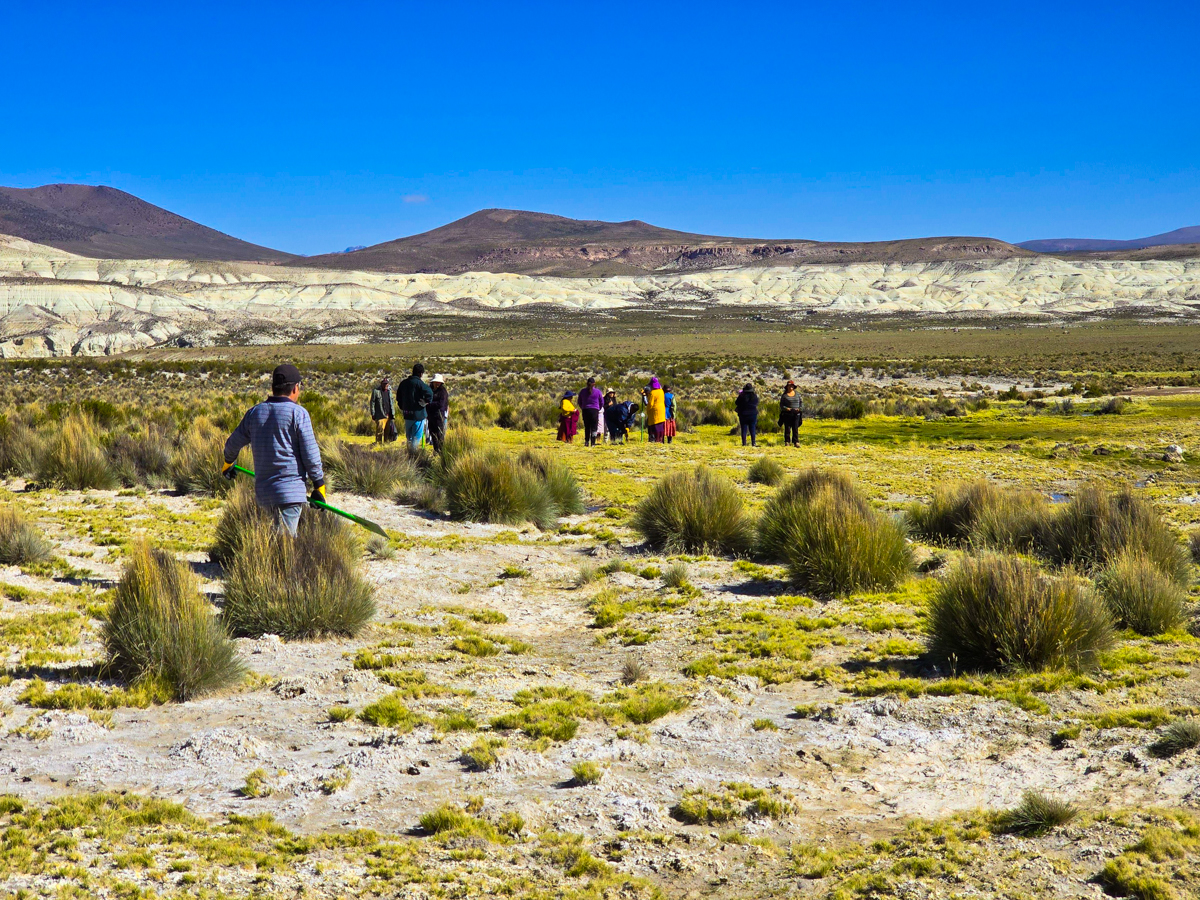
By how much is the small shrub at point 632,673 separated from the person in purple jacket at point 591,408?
505 inches

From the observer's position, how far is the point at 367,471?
43.7ft

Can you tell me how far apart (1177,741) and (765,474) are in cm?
1060

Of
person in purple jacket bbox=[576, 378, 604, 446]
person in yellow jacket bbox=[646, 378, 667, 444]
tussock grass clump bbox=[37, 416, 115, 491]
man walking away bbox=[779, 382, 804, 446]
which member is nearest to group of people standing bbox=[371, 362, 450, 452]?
person in purple jacket bbox=[576, 378, 604, 446]

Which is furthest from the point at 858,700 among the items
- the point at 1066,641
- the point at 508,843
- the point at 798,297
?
the point at 798,297

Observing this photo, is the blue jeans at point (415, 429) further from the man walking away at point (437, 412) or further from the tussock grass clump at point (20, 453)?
the tussock grass clump at point (20, 453)

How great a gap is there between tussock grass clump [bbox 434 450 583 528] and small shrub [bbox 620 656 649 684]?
5.27 meters

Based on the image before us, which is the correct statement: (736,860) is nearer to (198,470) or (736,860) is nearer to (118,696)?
(118,696)

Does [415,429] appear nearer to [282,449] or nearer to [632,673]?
[282,449]

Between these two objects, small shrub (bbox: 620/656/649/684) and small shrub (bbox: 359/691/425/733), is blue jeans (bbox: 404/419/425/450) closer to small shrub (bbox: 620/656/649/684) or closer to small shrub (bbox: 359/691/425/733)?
small shrub (bbox: 620/656/649/684)

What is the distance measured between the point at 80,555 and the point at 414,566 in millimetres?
3074

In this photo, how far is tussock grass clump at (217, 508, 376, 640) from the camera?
7316mm

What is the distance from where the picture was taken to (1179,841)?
4344mm

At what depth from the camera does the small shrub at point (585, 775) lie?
512 cm

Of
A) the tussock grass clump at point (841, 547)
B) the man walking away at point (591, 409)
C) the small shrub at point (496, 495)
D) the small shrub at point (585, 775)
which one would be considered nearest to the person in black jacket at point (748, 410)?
the man walking away at point (591, 409)
